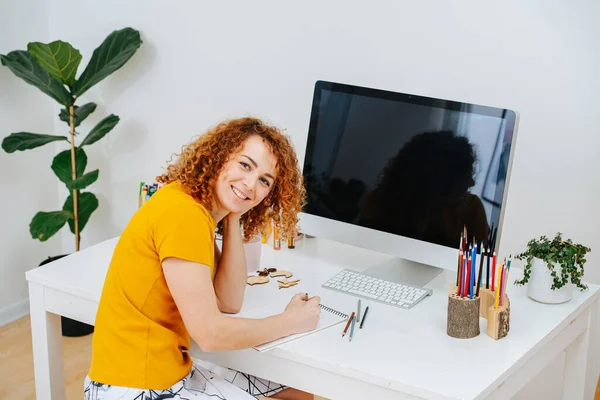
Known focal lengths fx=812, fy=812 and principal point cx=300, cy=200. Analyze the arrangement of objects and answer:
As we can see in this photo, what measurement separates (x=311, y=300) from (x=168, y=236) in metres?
0.37

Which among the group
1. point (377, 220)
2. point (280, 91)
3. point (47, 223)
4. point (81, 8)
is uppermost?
point (81, 8)

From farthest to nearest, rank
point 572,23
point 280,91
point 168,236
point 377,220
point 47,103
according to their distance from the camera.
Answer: point 47,103 → point 280,91 → point 572,23 → point 377,220 → point 168,236

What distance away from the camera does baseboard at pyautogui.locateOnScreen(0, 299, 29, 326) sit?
314 cm

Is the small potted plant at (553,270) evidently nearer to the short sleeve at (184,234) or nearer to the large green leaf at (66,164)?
the short sleeve at (184,234)

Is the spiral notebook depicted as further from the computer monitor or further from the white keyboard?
the computer monitor

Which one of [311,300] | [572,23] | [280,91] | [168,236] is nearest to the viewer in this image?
[168,236]

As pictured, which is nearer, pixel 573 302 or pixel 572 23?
pixel 573 302

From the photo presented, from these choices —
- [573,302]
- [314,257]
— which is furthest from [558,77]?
[314,257]

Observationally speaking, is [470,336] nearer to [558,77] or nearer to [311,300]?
[311,300]

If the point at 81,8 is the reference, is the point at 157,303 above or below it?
below

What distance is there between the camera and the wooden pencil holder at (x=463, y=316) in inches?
65.9

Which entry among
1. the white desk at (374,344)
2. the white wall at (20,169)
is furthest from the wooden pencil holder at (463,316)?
the white wall at (20,169)

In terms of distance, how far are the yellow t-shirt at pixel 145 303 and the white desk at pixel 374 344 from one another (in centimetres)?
16

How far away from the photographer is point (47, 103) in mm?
3223
